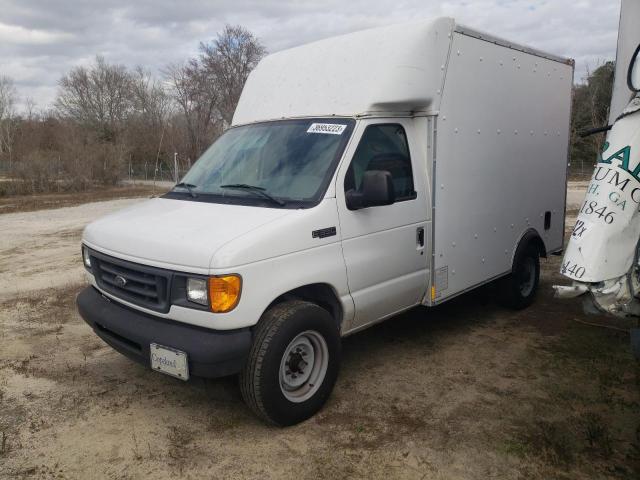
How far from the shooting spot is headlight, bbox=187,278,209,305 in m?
3.22

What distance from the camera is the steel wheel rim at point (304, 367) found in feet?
12.1

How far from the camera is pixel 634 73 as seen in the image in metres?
3.30

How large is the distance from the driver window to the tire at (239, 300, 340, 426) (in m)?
1.04

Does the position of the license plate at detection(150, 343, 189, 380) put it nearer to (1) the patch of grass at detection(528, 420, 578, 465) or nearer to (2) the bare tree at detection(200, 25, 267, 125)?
(1) the patch of grass at detection(528, 420, 578, 465)

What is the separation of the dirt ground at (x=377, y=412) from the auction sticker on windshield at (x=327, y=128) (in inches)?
81.6

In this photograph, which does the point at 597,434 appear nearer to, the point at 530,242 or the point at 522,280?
the point at 522,280

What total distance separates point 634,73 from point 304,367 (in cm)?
294

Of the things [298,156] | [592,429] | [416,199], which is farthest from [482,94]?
[592,429]

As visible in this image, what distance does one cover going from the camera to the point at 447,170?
469 cm

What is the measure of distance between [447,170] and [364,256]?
1.28m

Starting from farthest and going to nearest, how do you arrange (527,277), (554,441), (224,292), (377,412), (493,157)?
(527,277), (493,157), (377,412), (554,441), (224,292)

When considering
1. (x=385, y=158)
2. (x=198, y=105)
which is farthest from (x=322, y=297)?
(x=198, y=105)

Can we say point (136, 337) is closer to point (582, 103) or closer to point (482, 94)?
point (482, 94)

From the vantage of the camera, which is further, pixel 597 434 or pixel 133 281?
pixel 133 281
